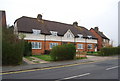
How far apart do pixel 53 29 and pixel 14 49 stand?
2019 cm

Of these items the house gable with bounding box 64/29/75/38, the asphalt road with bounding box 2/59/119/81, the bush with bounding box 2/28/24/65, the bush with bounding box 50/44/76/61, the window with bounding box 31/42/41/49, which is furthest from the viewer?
the house gable with bounding box 64/29/75/38

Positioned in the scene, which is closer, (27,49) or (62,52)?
(62,52)

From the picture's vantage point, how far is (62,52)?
1520cm

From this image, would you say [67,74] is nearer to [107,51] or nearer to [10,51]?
[10,51]

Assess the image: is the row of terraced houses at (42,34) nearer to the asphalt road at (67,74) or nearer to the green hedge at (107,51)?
the green hedge at (107,51)

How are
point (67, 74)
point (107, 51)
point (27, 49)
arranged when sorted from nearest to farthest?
point (67, 74), point (27, 49), point (107, 51)

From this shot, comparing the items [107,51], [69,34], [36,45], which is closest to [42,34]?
[36,45]

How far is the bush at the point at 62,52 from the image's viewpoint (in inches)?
586

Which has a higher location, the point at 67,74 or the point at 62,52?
the point at 62,52

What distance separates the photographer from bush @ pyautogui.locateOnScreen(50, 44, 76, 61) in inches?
586

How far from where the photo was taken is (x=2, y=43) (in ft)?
36.0

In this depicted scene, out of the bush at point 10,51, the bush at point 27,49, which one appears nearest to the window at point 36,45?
the bush at point 27,49

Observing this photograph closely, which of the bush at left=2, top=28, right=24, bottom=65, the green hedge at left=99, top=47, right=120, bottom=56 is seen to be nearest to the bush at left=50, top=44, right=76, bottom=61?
the bush at left=2, top=28, right=24, bottom=65

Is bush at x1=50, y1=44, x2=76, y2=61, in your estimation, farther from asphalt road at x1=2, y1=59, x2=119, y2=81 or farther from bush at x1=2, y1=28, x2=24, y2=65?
asphalt road at x1=2, y1=59, x2=119, y2=81
